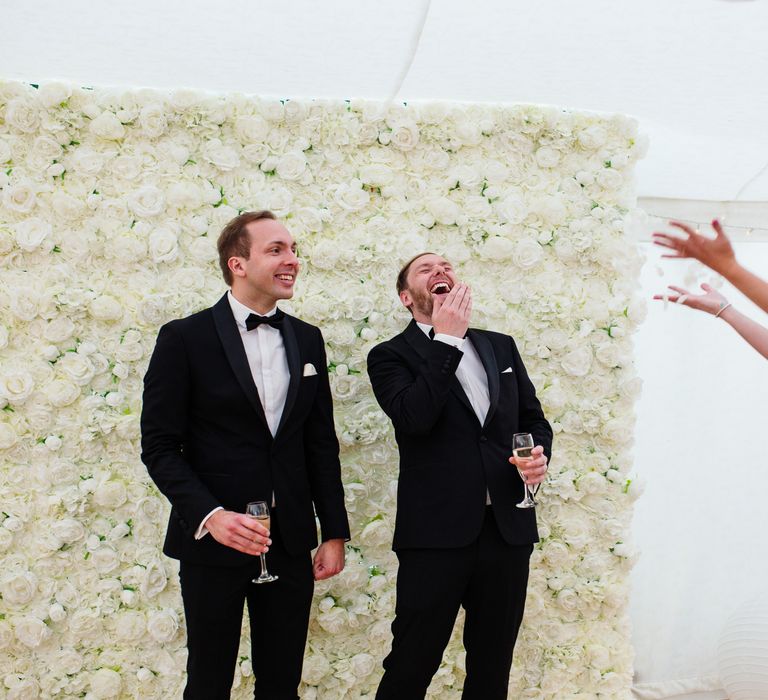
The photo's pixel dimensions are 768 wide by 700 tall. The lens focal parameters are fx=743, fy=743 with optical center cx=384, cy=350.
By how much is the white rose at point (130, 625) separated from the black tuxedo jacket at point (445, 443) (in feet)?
3.62

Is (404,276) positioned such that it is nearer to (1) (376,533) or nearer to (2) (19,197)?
(1) (376,533)

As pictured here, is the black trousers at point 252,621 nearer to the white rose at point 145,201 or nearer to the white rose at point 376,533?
the white rose at point 376,533

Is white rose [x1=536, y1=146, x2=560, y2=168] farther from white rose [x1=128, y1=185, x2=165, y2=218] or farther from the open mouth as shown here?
white rose [x1=128, y1=185, x2=165, y2=218]

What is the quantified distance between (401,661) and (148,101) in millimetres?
2323

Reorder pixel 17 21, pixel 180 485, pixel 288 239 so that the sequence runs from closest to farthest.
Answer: pixel 180 485 < pixel 17 21 < pixel 288 239

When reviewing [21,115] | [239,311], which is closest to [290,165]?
[239,311]

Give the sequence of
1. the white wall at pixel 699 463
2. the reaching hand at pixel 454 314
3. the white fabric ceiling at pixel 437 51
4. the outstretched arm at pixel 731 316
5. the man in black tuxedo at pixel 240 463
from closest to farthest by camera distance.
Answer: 1. the outstretched arm at pixel 731 316
2. the man in black tuxedo at pixel 240 463
3. the white fabric ceiling at pixel 437 51
4. the reaching hand at pixel 454 314
5. the white wall at pixel 699 463

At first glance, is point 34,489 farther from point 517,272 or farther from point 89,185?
point 517,272

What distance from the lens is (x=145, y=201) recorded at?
295cm

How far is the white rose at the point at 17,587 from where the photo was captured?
2820mm

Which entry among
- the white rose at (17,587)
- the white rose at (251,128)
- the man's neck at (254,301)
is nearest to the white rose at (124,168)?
the white rose at (251,128)

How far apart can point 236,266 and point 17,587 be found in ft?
4.92

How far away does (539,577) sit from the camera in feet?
10.6

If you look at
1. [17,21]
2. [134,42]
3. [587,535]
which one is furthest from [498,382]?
[17,21]
